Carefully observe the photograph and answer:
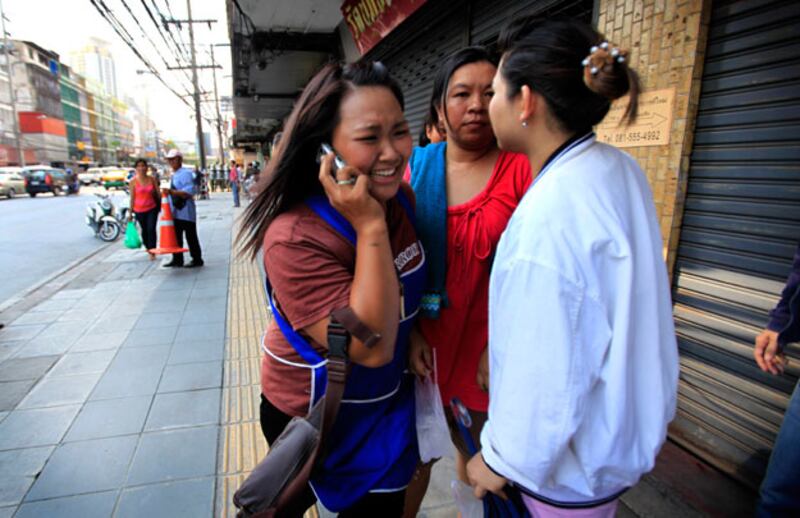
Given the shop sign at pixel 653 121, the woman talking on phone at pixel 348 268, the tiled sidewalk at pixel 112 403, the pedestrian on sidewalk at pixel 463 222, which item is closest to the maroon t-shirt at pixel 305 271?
the woman talking on phone at pixel 348 268

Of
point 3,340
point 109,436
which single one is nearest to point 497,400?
point 109,436

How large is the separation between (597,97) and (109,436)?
3.20 m

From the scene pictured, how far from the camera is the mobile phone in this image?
108 cm

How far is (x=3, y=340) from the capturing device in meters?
4.31

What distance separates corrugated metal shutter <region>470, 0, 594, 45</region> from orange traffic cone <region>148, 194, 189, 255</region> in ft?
16.8

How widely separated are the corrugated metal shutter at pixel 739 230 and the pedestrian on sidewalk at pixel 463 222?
58.0 inches

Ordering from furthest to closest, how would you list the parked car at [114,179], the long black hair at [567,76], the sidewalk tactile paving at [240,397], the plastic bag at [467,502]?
the parked car at [114,179]
the sidewalk tactile paving at [240,397]
the plastic bag at [467,502]
the long black hair at [567,76]

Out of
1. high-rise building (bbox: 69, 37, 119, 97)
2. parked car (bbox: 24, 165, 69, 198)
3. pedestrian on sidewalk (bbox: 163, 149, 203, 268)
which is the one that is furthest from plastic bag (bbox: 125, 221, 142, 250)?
high-rise building (bbox: 69, 37, 119, 97)

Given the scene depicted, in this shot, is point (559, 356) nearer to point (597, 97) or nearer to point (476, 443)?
point (597, 97)

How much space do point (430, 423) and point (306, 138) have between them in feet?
3.21

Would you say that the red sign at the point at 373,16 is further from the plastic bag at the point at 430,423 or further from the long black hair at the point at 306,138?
the plastic bag at the point at 430,423

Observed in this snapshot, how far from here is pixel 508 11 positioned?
3.83 meters

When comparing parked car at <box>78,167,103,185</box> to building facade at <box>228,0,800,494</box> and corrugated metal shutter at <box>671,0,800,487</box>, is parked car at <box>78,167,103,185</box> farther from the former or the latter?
corrugated metal shutter at <box>671,0,800,487</box>

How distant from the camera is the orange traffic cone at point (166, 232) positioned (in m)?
6.75
